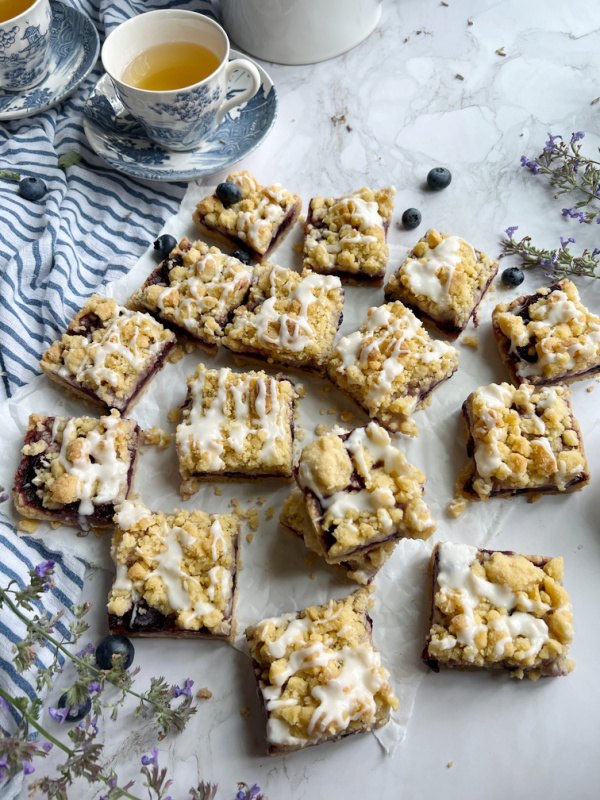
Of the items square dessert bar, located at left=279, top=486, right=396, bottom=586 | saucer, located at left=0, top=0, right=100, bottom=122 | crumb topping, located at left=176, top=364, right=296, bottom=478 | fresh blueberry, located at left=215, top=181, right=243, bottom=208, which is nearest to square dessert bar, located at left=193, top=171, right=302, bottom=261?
fresh blueberry, located at left=215, top=181, right=243, bottom=208

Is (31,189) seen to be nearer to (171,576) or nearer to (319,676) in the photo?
(171,576)

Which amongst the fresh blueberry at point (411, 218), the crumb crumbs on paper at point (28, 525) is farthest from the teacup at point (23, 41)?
the crumb crumbs on paper at point (28, 525)

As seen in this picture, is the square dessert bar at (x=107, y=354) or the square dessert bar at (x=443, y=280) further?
the square dessert bar at (x=443, y=280)

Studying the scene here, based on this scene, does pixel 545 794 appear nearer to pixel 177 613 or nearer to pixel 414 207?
pixel 177 613

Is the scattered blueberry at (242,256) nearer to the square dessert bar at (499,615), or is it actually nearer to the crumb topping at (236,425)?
the crumb topping at (236,425)

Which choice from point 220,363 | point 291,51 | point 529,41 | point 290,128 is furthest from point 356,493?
point 529,41

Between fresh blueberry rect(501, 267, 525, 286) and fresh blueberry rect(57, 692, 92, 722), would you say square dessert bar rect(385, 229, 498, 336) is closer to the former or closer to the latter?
fresh blueberry rect(501, 267, 525, 286)
